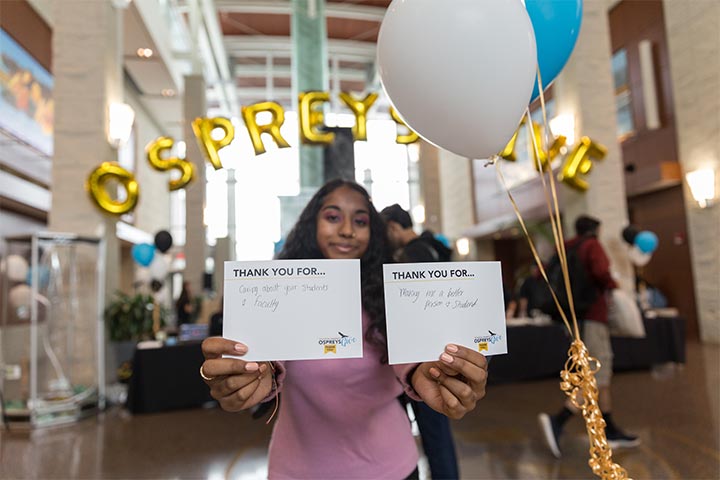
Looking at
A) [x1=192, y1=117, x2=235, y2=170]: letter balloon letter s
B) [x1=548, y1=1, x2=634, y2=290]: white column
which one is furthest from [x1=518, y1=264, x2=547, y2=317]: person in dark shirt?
[x1=192, y1=117, x2=235, y2=170]: letter balloon letter s

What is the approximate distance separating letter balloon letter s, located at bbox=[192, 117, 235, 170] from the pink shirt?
395 centimetres

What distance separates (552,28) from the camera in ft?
4.74

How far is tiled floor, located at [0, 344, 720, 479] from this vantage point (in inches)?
104

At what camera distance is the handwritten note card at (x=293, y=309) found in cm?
79

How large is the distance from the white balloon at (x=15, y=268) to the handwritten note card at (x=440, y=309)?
4363 mm

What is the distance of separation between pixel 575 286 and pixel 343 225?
2203mm

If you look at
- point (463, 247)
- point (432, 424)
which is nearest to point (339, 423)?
point (432, 424)

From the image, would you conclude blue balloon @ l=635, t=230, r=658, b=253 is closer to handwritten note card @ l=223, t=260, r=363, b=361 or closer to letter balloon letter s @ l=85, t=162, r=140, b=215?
handwritten note card @ l=223, t=260, r=363, b=361

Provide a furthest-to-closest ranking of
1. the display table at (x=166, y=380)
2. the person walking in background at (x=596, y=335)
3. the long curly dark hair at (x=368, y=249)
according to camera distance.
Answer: the display table at (x=166, y=380)
the person walking in background at (x=596, y=335)
the long curly dark hair at (x=368, y=249)

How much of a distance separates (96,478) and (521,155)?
1024cm

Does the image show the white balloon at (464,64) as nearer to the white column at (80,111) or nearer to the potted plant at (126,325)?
the potted plant at (126,325)

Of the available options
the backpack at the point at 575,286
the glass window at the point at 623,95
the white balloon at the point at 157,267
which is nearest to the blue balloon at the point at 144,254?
the white balloon at the point at 157,267

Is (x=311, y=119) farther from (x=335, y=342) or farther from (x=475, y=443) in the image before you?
(x=335, y=342)

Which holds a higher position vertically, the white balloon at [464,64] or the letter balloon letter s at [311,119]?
the letter balloon letter s at [311,119]
